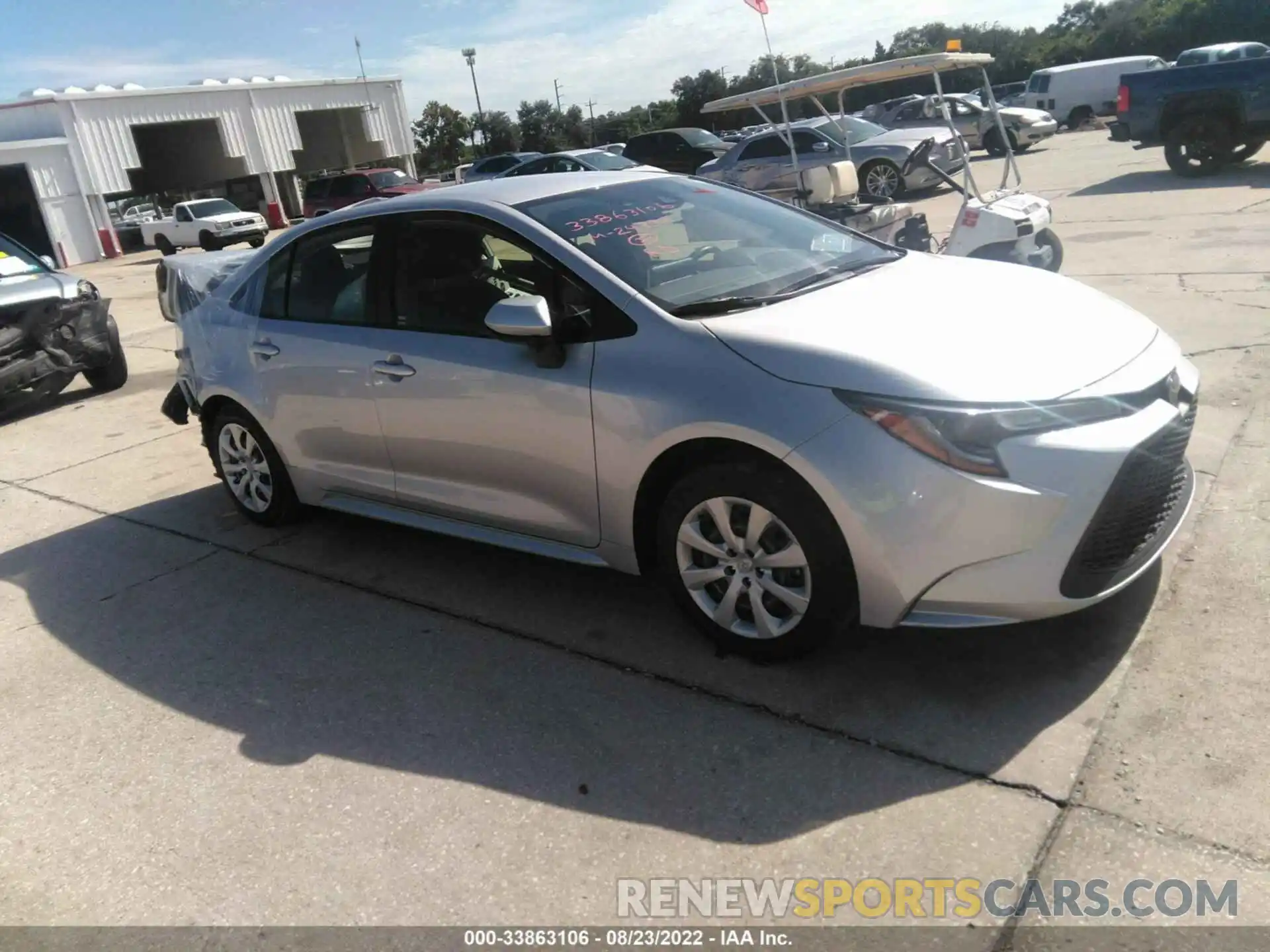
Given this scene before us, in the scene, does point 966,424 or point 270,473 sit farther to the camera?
point 270,473

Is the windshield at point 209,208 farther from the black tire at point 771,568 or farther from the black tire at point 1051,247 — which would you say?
the black tire at point 771,568

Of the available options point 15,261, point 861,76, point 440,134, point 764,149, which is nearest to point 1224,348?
point 861,76

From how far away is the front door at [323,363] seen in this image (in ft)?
14.3

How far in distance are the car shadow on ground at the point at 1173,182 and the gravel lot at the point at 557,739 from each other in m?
10.8

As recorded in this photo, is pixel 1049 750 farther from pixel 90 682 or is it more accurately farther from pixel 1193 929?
pixel 90 682

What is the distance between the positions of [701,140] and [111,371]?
1624cm

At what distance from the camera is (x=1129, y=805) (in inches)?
102

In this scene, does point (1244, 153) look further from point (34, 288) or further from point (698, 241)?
point (34, 288)

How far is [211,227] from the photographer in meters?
27.5

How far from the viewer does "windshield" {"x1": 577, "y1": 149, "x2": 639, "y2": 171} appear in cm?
1938

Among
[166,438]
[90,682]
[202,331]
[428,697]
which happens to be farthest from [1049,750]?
[166,438]

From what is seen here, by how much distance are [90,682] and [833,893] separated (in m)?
3.05

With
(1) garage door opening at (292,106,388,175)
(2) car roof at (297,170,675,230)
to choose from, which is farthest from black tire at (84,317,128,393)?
(1) garage door opening at (292,106,388,175)

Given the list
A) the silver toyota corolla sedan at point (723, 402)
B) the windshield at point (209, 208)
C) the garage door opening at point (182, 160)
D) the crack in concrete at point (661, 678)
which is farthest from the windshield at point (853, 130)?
the garage door opening at point (182, 160)
